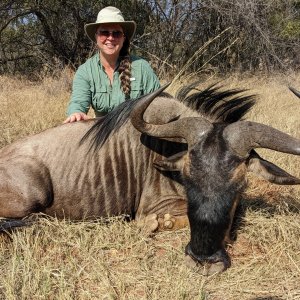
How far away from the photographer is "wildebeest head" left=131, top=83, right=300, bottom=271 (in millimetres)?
2420

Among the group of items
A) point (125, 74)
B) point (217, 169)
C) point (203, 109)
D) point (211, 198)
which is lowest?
point (211, 198)

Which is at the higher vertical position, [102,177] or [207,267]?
[102,177]

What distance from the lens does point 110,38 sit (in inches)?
162

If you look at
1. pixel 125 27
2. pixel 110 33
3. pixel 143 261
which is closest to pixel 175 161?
pixel 143 261

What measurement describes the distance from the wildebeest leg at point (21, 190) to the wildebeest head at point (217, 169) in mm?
1005

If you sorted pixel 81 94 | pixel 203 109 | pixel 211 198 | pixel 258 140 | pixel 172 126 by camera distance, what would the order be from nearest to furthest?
pixel 211 198 → pixel 258 140 → pixel 172 126 → pixel 203 109 → pixel 81 94

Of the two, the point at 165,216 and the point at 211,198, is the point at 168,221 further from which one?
the point at 211,198

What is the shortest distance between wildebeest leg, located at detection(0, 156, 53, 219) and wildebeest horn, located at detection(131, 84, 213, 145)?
3.08ft

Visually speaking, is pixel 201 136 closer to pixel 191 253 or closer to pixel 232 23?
pixel 191 253

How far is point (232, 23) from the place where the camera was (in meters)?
10.7

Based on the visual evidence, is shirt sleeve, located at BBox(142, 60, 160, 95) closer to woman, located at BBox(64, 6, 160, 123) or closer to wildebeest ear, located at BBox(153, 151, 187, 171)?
woman, located at BBox(64, 6, 160, 123)

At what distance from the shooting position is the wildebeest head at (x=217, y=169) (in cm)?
242

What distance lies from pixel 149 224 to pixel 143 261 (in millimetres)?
502

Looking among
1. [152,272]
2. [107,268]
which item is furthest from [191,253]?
[107,268]
